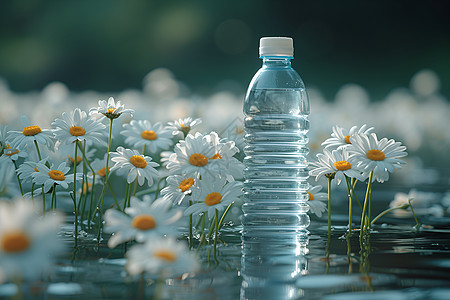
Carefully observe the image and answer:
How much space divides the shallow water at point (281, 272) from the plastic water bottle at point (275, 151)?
0.33 ft

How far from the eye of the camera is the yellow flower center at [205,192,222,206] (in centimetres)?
201

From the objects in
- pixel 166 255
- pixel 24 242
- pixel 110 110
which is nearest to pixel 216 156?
pixel 110 110

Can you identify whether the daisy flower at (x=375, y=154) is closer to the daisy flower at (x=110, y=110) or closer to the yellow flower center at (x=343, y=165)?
the yellow flower center at (x=343, y=165)

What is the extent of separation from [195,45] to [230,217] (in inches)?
413

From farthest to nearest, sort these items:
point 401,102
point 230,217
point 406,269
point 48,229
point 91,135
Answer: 1. point 401,102
2. point 230,217
3. point 91,135
4. point 406,269
5. point 48,229

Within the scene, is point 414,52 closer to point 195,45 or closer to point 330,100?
point 330,100

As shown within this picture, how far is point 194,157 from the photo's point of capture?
1989mm

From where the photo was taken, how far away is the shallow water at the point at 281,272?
153 cm

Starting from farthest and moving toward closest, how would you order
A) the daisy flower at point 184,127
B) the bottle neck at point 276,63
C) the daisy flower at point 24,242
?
the bottle neck at point 276,63
the daisy flower at point 184,127
the daisy flower at point 24,242

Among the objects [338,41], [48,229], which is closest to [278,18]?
[338,41]

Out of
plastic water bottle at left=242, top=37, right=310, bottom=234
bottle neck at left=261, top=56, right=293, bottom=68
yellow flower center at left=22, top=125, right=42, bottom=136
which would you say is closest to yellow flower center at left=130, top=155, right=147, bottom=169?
yellow flower center at left=22, top=125, right=42, bottom=136

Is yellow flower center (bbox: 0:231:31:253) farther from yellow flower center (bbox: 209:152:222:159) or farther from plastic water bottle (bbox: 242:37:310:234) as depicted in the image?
plastic water bottle (bbox: 242:37:310:234)

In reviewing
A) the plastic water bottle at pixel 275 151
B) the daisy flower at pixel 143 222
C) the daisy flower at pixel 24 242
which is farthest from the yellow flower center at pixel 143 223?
the plastic water bottle at pixel 275 151

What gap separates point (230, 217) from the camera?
3051 mm
